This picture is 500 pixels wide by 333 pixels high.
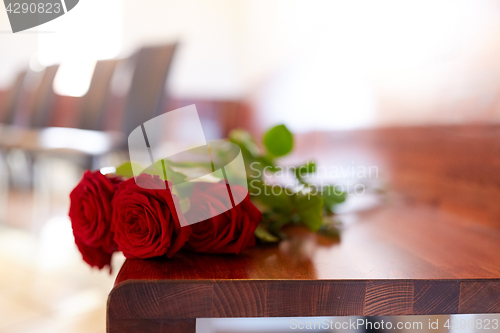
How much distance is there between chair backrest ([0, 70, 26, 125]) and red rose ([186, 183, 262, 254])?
2321 mm

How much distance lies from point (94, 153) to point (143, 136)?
0.90 metres

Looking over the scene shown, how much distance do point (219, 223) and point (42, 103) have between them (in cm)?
207

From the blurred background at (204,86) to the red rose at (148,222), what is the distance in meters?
0.49

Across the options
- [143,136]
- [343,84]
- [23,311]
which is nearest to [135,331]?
[143,136]

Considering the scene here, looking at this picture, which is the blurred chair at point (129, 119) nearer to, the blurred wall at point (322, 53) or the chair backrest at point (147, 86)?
the chair backrest at point (147, 86)

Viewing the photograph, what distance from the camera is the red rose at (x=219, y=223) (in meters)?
0.34

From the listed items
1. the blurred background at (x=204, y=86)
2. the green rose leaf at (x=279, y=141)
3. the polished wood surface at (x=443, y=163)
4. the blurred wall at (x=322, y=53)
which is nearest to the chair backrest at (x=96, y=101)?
the blurred background at (x=204, y=86)

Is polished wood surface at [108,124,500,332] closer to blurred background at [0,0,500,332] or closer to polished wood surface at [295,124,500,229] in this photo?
polished wood surface at [295,124,500,229]

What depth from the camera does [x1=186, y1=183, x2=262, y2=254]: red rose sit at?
343 millimetres

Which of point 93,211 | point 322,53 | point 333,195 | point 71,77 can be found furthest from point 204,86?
point 93,211

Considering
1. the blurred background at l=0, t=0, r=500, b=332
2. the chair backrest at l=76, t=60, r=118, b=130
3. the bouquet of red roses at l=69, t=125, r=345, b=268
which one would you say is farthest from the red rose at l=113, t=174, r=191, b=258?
the chair backrest at l=76, t=60, r=118, b=130

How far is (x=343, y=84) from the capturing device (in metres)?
1.27

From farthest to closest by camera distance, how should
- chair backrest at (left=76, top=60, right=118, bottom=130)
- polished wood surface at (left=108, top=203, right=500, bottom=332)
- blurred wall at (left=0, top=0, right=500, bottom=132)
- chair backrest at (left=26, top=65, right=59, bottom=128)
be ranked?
chair backrest at (left=26, top=65, right=59, bottom=128), chair backrest at (left=76, top=60, right=118, bottom=130), blurred wall at (left=0, top=0, right=500, bottom=132), polished wood surface at (left=108, top=203, right=500, bottom=332)

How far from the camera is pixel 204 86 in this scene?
2.76 metres
